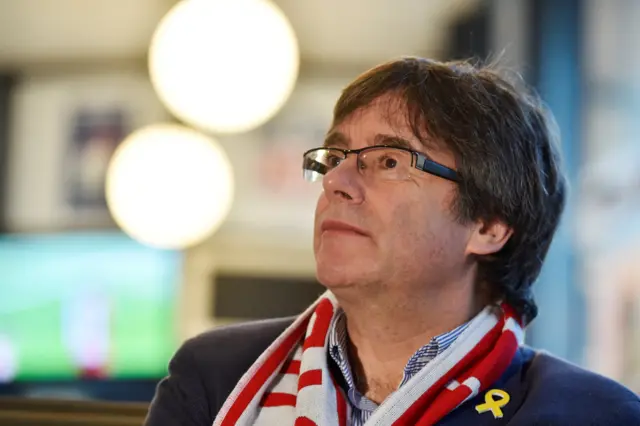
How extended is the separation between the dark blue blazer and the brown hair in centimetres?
17

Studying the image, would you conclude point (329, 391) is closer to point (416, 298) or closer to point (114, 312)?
A: point (416, 298)

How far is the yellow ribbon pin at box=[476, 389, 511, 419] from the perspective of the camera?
54.2 inches

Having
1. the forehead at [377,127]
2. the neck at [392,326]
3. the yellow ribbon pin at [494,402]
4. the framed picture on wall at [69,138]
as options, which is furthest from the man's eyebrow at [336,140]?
the framed picture on wall at [69,138]

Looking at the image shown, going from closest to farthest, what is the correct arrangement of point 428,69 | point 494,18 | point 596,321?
point 428,69 → point 596,321 → point 494,18

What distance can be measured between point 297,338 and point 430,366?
0.28 m

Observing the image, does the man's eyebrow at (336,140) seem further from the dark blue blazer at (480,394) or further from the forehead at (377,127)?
the dark blue blazer at (480,394)

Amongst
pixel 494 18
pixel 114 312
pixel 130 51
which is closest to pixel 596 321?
pixel 494 18

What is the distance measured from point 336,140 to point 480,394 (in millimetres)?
516

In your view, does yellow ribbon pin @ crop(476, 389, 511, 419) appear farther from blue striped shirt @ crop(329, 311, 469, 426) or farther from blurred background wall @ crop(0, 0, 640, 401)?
blurred background wall @ crop(0, 0, 640, 401)

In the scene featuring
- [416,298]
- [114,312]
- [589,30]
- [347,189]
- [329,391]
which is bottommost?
[114,312]

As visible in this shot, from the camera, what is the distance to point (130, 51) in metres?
4.21

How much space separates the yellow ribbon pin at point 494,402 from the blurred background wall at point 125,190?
2.33 metres

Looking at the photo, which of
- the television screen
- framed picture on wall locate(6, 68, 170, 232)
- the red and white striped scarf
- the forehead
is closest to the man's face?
the forehead

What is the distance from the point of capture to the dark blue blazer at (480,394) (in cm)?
132
